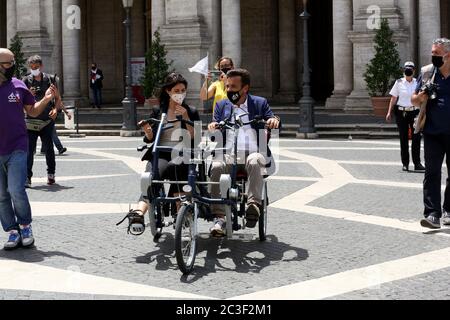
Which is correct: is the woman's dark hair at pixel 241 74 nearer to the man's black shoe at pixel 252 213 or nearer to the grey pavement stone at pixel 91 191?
the man's black shoe at pixel 252 213

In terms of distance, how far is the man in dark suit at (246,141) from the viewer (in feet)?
26.3

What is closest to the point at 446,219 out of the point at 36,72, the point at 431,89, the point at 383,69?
the point at 431,89

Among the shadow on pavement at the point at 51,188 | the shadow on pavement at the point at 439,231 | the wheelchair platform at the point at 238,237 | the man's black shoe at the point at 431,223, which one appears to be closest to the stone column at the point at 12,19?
the shadow on pavement at the point at 51,188

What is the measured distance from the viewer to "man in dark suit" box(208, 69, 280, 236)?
26.3ft

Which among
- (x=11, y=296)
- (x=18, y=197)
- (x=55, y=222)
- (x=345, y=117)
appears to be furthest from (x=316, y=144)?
(x=11, y=296)

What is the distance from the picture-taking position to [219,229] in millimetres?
7887

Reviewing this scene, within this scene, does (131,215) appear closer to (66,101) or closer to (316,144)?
(316,144)

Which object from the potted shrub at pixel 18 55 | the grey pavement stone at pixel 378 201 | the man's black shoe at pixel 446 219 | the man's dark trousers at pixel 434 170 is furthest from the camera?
the potted shrub at pixel 18 55

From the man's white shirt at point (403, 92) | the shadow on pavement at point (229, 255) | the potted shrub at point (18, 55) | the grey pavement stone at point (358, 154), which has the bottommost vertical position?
the shadow on pavement at point (229, 255)

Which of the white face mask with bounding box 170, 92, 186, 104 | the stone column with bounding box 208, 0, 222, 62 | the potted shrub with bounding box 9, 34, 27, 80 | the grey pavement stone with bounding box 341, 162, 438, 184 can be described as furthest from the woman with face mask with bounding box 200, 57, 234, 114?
the potted shrub with bounding box 9, 34, 27, 80

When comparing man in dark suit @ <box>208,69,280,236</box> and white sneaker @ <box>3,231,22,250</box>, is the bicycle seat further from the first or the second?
white sneaker @ <box>3,231,22,250</box>

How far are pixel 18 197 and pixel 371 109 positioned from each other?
1704 cm

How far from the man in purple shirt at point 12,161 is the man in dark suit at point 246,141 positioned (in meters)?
1.85
